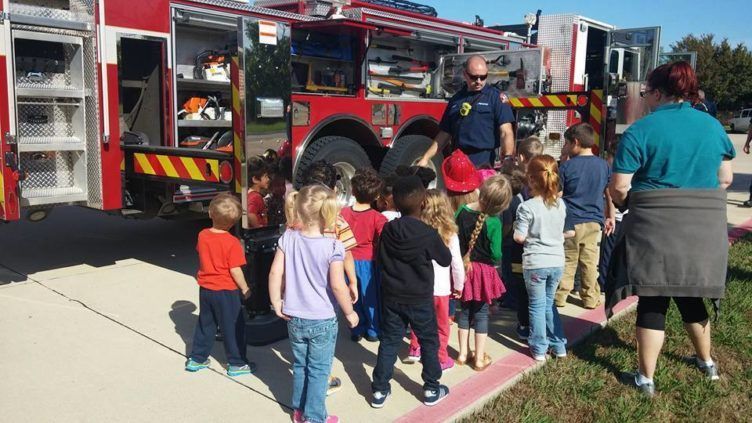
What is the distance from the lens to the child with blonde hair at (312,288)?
312 centimetres

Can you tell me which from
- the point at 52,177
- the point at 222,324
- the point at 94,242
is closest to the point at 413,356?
the point at 222,324

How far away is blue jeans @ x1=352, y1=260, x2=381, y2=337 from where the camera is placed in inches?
170

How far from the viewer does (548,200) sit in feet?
13.2

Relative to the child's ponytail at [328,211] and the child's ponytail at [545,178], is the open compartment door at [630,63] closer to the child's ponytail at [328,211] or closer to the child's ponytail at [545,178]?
the child's ponytail at [545,178]

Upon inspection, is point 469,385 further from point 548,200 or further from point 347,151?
point 347,151

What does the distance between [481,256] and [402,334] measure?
80 cm

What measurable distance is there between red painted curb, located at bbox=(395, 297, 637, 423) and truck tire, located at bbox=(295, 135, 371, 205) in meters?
2.59

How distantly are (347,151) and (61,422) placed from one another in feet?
12.9

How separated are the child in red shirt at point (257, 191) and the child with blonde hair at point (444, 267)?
3.57 feet

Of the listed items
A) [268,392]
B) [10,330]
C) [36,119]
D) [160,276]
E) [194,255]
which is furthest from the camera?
[194,255]

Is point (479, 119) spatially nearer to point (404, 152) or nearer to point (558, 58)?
point (404, 152)

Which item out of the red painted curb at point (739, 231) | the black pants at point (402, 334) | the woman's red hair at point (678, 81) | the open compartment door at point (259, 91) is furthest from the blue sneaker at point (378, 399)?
the red painted curb at point (739, 231)

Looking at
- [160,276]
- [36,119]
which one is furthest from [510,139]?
[36,119]

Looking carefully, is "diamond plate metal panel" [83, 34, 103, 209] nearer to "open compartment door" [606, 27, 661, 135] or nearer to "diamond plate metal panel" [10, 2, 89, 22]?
"diamond plate metal panel" [10, 2, 89, 22]
